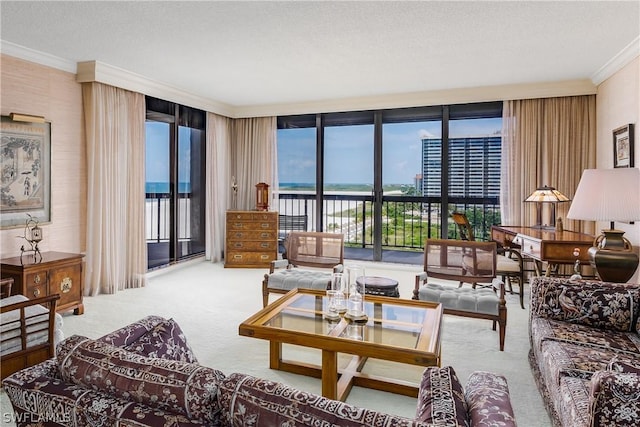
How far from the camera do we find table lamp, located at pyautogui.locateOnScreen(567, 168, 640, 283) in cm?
267

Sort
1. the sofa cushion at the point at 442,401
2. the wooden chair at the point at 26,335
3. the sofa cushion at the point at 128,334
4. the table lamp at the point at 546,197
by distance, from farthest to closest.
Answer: the table lamp at the point at 546,197, the wooden chair at the point at 26,335, the sofa cushion at the point at 128,334, the sofa cushion at the point at 442,401

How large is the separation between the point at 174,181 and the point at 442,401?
17.9 feet

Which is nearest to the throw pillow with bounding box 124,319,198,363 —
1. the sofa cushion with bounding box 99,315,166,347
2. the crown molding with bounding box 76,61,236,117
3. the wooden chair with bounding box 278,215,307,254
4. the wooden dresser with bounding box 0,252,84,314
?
the sofa cushion with bounding box 99,315,166,347

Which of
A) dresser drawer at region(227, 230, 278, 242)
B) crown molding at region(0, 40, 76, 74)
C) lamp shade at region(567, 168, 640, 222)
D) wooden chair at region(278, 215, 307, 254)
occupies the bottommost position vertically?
dresser drawer at region(227, 230, 278, 242)

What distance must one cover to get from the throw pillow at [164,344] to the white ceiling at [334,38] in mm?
2336

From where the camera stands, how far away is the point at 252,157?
22.2ft

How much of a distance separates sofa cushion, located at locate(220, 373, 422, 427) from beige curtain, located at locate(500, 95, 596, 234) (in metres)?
5.04

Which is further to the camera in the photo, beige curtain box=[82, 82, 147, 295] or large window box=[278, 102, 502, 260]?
large window box=[278, 102, 502, 260]

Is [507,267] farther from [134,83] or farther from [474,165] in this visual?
[134,83]

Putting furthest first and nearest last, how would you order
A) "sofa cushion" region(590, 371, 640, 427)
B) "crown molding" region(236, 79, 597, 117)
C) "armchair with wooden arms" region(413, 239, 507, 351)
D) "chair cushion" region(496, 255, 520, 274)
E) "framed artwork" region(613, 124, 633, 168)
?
1. "crown molding" region(236, 79, 597, 117)
2. "chair cushion" region(496, 255, 520, 274)
3. "framed artwork" region(613, 124, 633, 168)
4. "armchair with wooden arms" region(413, 239, 507, 351)
5. "sofa cushion" region(590, 371, 640, 427)

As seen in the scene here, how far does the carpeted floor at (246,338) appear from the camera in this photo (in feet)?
7.80

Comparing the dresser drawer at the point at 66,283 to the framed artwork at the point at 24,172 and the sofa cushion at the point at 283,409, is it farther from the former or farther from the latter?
the sofa cushion at the point at 283,409

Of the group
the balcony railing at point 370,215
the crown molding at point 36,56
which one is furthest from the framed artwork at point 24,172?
the balcony railing at point 370,215

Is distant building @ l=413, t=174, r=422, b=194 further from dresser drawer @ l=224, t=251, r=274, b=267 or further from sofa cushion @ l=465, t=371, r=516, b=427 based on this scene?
sofa cushion @ l=465, t=371, r=516, b=427
